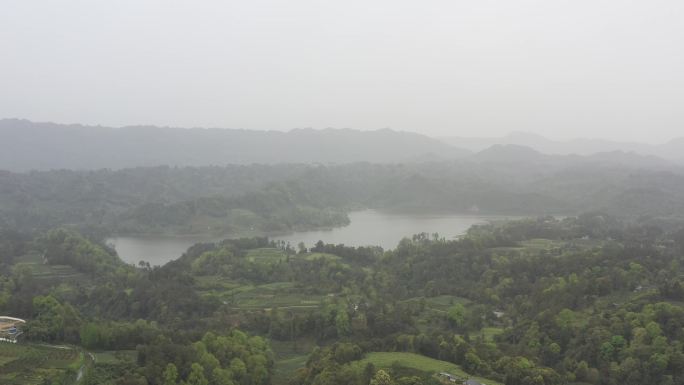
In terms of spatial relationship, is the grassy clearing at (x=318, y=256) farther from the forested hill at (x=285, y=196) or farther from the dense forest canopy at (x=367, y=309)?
the forested hill at (x=285, y=196)

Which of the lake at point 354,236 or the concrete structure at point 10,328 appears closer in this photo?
the concrete structure at point 10,328

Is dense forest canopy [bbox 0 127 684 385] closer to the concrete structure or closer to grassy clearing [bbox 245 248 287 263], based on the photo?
grassy clearing [bbox 245 248 287 263]

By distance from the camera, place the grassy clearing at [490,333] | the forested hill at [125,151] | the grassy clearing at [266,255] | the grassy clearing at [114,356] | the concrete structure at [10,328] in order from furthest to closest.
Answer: the forested hill at [125,151]
the grassy clearing at [266,255]
the grassy clearing at [490,333]
the concrete structure at [10,328]
the grassy clearing at [114,356]

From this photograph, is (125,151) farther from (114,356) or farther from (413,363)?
(413,363)

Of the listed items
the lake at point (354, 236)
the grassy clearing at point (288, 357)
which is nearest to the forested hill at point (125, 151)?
the lake at point (354, 236)

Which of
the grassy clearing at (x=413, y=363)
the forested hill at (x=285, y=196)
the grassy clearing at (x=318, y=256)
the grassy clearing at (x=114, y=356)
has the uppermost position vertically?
the forested hill at (x=285, y=196)

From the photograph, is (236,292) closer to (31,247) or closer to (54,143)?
(31,247)
